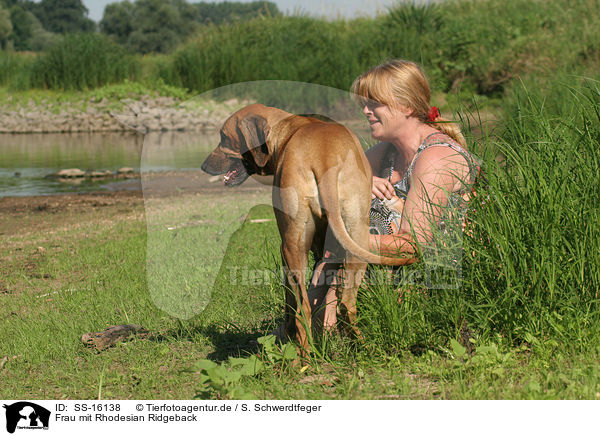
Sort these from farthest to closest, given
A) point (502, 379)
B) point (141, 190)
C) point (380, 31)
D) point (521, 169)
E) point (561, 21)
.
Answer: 1. point (380, 31)
2. point (561, 21)
3. point (141, 190)
4. point (521, 169)
5. point (502, 379)

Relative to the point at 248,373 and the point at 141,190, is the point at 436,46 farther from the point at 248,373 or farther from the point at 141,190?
the point at 248,373

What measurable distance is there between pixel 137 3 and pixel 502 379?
7942 centimetres

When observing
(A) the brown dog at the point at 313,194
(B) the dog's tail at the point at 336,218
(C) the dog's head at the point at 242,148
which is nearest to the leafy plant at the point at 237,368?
(A) the brown dog at the point at 313,194

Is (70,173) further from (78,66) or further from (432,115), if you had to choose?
(78,66)

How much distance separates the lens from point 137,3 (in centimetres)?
7494

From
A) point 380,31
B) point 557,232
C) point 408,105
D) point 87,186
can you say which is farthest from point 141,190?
point 380,31

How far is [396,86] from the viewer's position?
3846 mm

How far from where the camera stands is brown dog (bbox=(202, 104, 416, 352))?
2.99 m

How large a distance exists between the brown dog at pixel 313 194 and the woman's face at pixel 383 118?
72cm

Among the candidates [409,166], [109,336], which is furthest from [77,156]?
[409,166]
